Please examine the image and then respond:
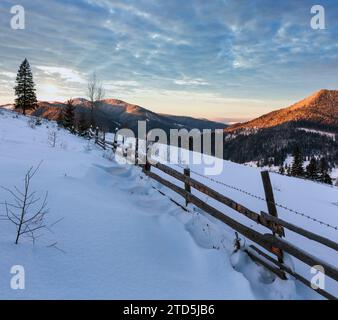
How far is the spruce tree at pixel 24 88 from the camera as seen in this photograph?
1993 inches

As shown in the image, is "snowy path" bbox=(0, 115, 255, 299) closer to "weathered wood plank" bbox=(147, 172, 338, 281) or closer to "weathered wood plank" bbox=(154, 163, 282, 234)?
"weathered wood plank" bbox=(147, 172, 338, 281)

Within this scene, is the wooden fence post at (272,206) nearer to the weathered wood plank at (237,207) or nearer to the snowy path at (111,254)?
the weathered wood plank at (237,207)

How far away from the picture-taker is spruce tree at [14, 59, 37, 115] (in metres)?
50.6

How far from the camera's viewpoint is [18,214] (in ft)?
16.6

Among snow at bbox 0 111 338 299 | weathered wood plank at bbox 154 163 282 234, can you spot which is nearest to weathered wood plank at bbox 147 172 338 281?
weathered wood plank at bbox 154 163 282 234

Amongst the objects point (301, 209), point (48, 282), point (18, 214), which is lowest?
point (301, 209)

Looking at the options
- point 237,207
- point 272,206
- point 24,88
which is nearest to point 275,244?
point 272,206

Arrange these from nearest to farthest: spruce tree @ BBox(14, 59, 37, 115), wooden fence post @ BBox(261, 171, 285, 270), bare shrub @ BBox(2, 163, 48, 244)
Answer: bare shrub @ BBox(2, 163, 48, 244)
wooden fence post @ BBox(261, 171, 285, 270)
spruce tree @ BBox(14, 59, 37, 115)

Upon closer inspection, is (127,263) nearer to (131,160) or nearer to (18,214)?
(18,214)

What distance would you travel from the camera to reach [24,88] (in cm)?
5088

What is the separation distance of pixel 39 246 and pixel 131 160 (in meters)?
9.55

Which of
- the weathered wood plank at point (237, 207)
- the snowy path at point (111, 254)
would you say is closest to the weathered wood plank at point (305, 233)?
the weathered wood plank at point (237, 207)

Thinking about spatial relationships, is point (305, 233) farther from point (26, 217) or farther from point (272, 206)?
point (26, 217)
